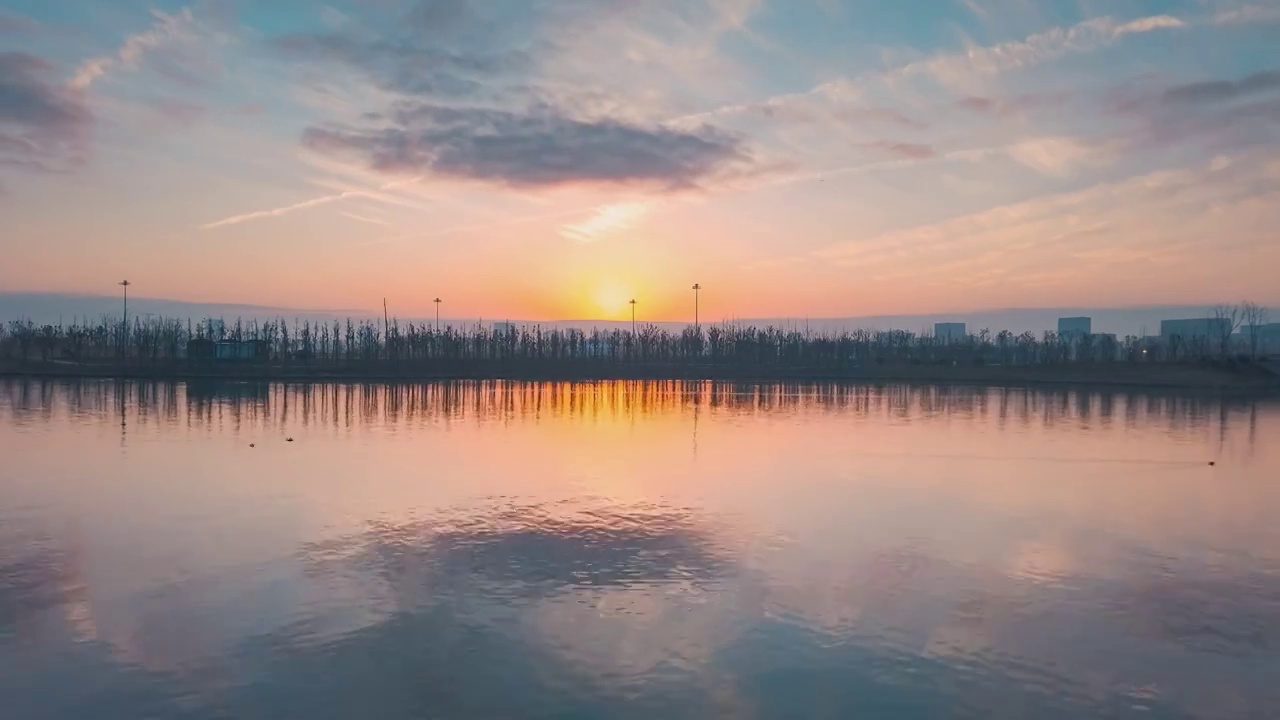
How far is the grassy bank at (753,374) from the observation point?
53.3 meters

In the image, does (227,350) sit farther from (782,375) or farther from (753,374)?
(782,375)

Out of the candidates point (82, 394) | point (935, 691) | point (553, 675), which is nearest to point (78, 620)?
point (553, 675)

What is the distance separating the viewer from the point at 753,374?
63969 mm

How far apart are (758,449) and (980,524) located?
8.28 meters

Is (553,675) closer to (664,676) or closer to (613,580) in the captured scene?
(664,676)

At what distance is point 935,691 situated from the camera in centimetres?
725

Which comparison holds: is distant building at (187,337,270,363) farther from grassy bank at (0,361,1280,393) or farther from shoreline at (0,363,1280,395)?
shoreline at (0,363,1280,395)

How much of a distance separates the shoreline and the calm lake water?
111 feet

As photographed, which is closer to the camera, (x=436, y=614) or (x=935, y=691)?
(x=935, y=691)

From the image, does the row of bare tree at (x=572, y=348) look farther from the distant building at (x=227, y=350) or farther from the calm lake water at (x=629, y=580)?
the calm lake water at (x=629, y=580)

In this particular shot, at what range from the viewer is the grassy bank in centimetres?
5334

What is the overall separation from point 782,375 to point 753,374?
6.94 feet

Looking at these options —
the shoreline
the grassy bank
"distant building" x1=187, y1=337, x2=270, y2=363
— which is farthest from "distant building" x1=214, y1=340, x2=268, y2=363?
the shoreline

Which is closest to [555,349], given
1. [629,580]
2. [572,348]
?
[572,348]
